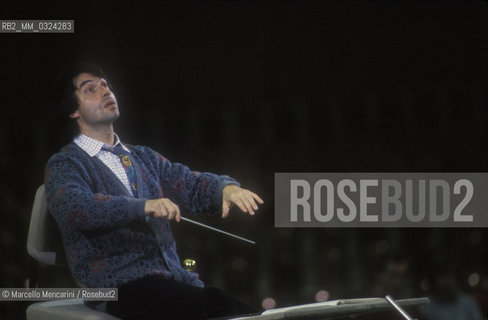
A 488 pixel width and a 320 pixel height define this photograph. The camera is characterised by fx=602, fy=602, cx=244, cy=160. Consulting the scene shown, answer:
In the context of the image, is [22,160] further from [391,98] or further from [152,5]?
[391,98]

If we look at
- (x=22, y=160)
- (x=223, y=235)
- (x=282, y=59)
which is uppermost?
(x=282, y=59)

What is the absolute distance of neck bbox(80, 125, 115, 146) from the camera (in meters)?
1.91

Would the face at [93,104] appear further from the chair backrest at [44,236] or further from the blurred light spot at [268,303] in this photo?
the blurred light spot at [268,303]

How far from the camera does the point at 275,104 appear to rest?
2500 millimetres

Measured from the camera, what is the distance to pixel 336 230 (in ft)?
8.43

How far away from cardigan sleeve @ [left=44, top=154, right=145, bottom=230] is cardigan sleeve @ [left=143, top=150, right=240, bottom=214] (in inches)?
10.5

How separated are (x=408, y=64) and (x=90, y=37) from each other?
1.33 meters

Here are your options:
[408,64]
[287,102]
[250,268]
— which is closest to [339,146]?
[287,102]

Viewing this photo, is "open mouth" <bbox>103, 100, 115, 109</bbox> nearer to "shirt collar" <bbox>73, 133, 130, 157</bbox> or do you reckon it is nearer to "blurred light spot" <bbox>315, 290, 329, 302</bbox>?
"shirt collar" <bbox>73, 133, 130, 157</bbox>

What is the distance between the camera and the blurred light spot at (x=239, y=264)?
2.36m

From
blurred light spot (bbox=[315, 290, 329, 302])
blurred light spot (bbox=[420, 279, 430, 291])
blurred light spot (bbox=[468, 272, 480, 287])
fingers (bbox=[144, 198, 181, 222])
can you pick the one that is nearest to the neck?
fingers (bbox=[144, 198, 181, 222])

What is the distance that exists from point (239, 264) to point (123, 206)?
0.90 meters

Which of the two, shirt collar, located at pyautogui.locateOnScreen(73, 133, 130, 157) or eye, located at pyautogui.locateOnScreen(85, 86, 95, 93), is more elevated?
eye, located at pyautogui.locateOnScreen(85, 86, 95, 93)

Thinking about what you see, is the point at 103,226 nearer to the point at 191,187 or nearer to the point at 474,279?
the point at 191,187
